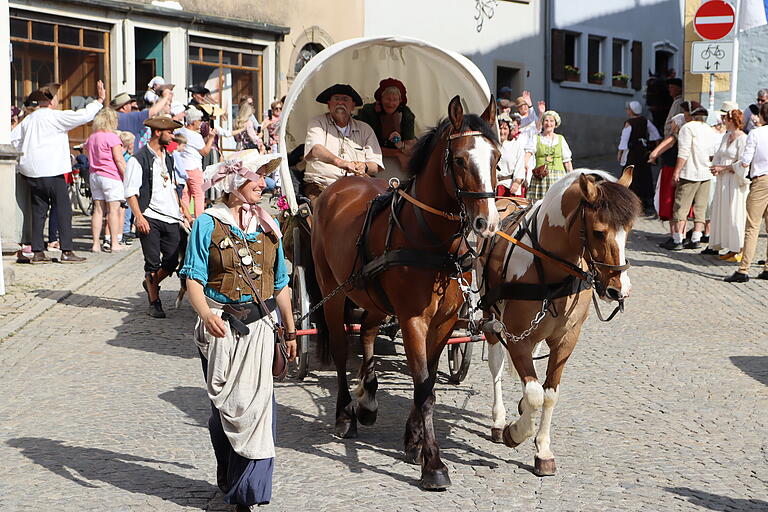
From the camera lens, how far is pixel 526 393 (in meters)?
6.20

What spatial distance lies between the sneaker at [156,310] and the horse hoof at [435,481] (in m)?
5.79

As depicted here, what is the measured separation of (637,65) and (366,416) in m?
31.1

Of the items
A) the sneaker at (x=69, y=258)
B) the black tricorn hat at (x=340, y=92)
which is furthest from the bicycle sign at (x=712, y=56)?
the sneaker at (x=69, y=258)

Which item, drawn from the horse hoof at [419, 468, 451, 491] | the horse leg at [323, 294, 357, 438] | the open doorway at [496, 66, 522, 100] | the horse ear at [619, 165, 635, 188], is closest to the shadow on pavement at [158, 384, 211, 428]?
the horse leg at [323, 294, 357, 438]

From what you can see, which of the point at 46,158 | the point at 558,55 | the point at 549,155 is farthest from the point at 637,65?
the point at 46,158

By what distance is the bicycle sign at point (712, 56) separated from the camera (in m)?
15.5

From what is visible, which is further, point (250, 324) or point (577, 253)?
point (577, 253)

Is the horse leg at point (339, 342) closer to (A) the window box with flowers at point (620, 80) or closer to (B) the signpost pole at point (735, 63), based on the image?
(B) the signpost pole at point (735, 63)

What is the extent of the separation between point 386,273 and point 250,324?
48.7 inches

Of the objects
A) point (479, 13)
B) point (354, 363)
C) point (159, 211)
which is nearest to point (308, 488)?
point (354, 363)

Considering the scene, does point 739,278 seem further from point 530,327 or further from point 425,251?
point 425,251

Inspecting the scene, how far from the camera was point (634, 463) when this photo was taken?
6.34m

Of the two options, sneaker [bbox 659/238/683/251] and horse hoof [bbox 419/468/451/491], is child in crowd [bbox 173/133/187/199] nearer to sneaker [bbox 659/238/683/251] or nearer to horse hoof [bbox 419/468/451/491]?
horse hoof [bbox 419/468/451/491]

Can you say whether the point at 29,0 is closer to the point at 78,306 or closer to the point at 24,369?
the point at 78,306
